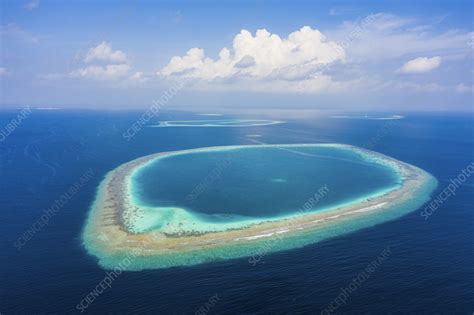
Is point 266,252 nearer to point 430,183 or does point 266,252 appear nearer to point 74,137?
point 430,183

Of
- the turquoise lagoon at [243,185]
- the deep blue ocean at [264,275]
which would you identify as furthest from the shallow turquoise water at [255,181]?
the deep blue ocean at [264,275]

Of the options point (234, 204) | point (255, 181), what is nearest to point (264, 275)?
point (234, 204)

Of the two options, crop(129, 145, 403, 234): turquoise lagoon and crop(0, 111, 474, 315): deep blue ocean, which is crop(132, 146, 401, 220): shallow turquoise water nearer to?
crop(129, 145, 403, 234): turquoise lagoon

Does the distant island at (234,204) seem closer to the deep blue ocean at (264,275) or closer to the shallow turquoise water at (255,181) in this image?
the shallow turquoise water at (255,181)

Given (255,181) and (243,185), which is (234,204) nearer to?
(243,185)

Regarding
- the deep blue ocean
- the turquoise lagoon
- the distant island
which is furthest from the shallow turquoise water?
the deep blue ocean
